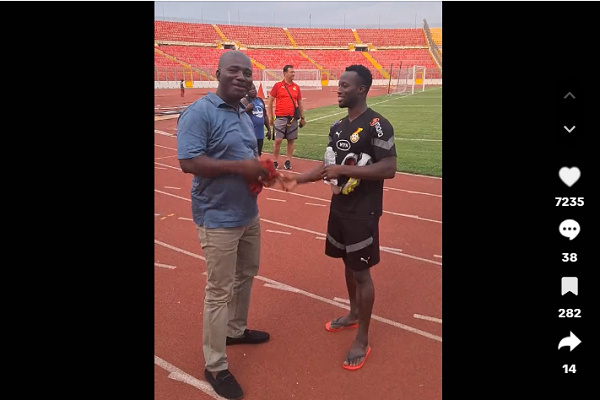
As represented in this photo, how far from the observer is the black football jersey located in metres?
2.94

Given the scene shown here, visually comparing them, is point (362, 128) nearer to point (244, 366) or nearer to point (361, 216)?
point (361, 216)

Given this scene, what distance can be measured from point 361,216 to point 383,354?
115 cm

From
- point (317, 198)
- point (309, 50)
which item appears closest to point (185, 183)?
point (317, 198)

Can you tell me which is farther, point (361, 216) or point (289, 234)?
point (289, 234)

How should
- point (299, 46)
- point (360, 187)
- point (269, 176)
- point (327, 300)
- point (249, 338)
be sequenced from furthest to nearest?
point (299, 46) → point (327, 300) → point (249, 338) → point (360, 187) → point (269, 176)

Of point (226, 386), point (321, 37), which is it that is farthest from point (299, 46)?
point (226, 386)

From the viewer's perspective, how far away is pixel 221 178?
275 centimetres

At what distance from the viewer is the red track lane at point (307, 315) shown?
3.07m

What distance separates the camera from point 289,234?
5.91 m

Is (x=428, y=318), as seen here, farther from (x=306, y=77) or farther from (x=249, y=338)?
(x=306, y=77)

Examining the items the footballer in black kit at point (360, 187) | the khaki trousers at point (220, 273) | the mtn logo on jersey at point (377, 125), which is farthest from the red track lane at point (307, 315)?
the mtn logo on jersey at point (377, 125)

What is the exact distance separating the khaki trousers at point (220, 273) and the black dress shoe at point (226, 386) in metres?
0.05

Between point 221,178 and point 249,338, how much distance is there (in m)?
1.50

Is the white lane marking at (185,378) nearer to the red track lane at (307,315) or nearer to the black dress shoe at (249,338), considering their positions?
the red track lane at (307,315)
